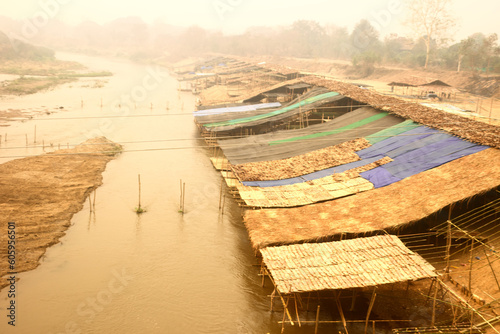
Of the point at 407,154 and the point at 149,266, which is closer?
the point at 149,266

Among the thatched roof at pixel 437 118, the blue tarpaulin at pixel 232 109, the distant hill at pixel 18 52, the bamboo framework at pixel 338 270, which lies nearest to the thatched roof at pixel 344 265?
the bamboo framework at pixel 338 270

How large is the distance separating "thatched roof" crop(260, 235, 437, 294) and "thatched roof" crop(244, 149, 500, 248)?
0.62m

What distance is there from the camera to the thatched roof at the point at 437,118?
1229cm

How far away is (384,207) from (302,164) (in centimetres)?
401

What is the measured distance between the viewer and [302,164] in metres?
14.0

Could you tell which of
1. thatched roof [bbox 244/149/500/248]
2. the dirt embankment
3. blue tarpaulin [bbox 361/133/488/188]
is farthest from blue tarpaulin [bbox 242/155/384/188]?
the dirt embankment

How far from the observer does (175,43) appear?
86.5m

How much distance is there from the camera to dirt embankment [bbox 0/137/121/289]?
11070 millimetres

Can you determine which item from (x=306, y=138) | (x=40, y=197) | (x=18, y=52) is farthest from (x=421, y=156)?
(x=18, y=52)

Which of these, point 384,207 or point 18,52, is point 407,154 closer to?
point 384,207

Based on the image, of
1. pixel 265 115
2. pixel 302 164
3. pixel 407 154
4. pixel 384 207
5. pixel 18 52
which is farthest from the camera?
pixel 18 52

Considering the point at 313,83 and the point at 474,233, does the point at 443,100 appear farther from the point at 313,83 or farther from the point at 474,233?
the point at 474,233

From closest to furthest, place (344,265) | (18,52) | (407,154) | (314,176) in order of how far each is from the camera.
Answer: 1. (344,265)
2. (407,154)
3. (314,176)
4. (18,52)

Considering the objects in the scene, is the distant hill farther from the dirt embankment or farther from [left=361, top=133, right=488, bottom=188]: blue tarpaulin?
[left=361, top=133, right=488, bottom=188]: blue tarpaulin
